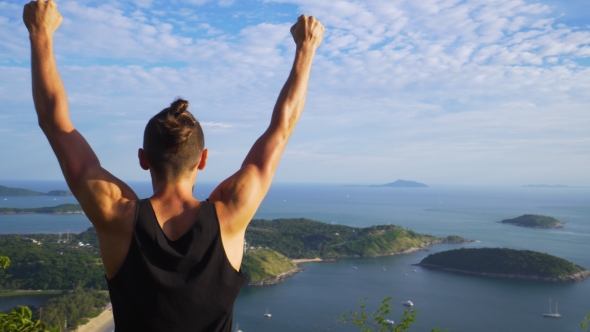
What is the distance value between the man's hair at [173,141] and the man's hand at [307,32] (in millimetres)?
332

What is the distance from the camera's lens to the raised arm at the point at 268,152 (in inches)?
33.5

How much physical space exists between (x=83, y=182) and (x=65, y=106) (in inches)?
6.7

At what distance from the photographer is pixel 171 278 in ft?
2.60

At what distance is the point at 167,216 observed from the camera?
0.82m

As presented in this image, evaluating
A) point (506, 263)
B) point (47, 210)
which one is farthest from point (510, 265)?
point (47, 210)

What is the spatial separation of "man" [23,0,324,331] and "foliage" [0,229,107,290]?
2722 cm

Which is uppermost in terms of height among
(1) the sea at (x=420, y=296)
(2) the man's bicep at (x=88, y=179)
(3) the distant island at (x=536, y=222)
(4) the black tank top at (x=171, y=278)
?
(2) the man's bicep at (x=88, y=179)

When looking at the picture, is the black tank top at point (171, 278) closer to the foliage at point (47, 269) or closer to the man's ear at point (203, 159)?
the man's ear at point (203, 159)

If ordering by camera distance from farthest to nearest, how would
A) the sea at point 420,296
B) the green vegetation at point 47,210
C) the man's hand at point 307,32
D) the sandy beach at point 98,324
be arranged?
the green vegetation at point 47,210
the sea at point 420,296
the sandy beach at point 98,324
the man's hand at point 307,32

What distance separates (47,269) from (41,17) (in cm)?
3017

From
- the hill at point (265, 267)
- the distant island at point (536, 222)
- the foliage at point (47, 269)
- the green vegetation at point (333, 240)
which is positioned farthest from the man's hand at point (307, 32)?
the distant island at point (536, 222)

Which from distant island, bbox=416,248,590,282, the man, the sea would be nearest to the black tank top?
the man

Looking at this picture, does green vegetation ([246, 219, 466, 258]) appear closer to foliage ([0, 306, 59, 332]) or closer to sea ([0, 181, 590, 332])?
sea ([0, 181, 590, 332])

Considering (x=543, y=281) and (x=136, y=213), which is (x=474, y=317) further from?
(x=136, y=213)
